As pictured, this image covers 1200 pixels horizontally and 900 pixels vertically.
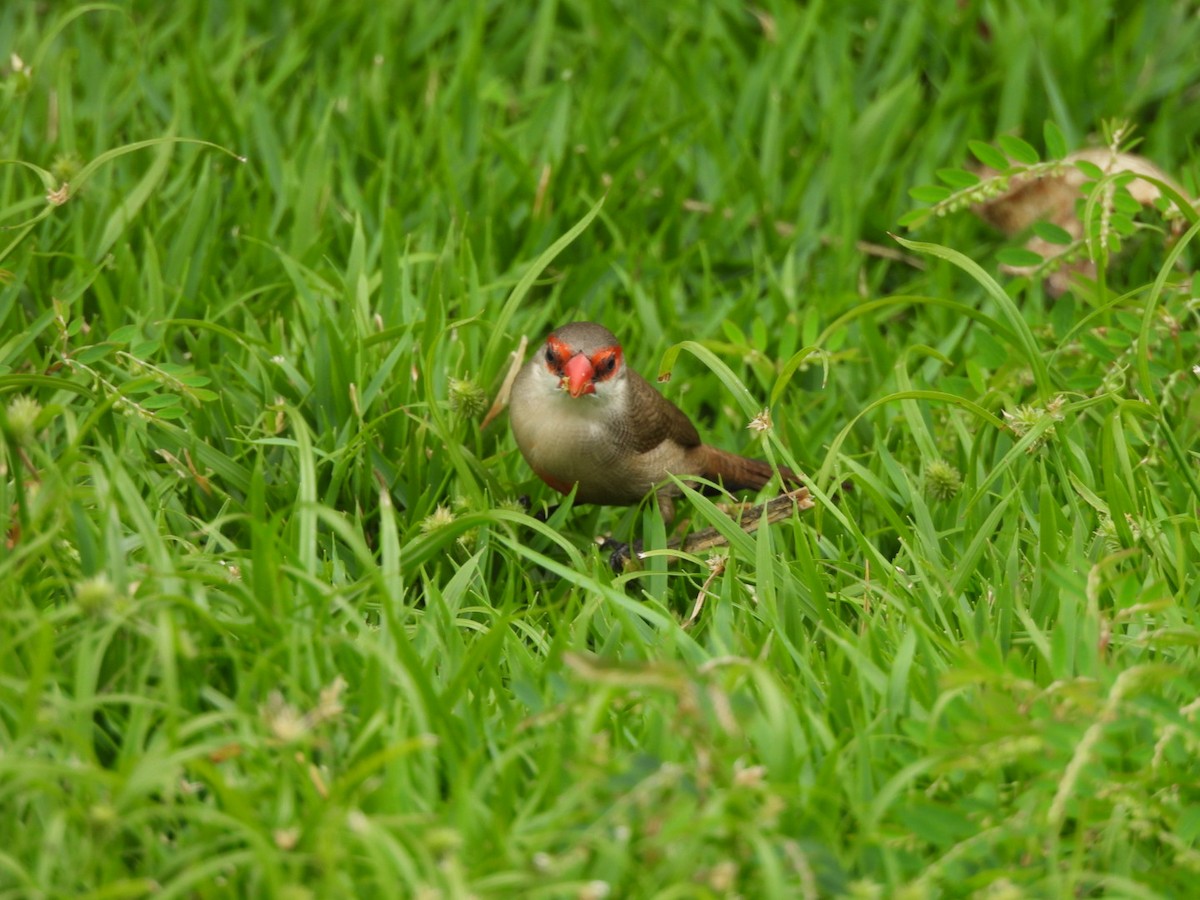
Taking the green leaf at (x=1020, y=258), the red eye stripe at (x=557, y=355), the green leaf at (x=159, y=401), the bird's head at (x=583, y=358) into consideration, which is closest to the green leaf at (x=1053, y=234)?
the green leaf at (x=1020, y=258)

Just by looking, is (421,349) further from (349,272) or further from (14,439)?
(14,439)

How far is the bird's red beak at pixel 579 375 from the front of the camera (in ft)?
11.6

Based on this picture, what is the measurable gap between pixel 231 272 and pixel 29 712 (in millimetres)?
2244

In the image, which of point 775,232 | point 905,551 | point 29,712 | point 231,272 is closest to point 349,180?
point 231,272

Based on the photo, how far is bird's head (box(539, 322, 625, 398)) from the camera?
3.55m

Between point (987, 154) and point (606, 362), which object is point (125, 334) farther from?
point (987, 154)

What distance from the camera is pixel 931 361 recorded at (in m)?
4.45

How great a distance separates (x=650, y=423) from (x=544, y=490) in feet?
1.35

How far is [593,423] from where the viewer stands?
362cm

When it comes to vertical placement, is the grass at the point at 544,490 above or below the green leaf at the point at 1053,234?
below

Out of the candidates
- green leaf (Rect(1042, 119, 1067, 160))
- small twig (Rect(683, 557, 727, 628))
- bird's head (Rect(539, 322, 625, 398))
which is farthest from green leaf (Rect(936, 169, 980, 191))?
small twig (Rect(683, 557, 727, 628))

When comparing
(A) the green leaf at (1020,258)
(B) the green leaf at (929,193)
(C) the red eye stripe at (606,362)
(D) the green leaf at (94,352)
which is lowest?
(D) the green leaf at (94,352)

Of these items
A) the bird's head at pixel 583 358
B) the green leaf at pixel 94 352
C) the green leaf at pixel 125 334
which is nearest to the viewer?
the green leaf at pixel 94 352

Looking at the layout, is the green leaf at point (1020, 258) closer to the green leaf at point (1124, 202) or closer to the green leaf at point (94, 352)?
the green leaf at point (1124, 202)
